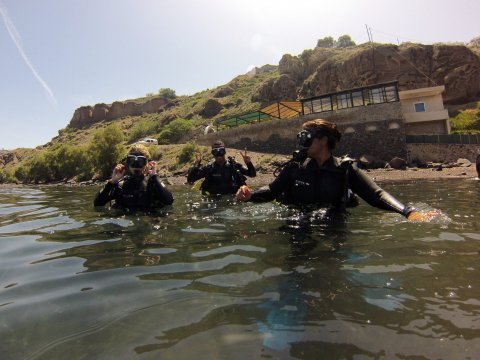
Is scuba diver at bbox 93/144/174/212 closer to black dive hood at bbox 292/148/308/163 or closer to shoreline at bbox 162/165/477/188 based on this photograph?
black dive hood at bbox 292/148/308/163

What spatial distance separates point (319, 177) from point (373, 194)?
78cm

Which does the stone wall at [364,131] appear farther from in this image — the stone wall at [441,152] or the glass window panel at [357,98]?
the glass window panel at [357,98]

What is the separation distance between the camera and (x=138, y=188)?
7.05m

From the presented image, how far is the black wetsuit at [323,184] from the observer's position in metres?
5.01

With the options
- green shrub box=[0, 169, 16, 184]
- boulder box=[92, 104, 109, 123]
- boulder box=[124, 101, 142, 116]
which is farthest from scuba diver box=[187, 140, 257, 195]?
boulder box=[92, 104, 109, 123]

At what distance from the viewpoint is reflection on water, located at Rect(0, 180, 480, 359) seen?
6.83ft

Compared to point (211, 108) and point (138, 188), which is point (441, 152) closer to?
point (138, 188)

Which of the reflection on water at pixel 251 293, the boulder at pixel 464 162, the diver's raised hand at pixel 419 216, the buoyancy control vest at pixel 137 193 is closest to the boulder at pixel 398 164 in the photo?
the boulder at pixel 464 162

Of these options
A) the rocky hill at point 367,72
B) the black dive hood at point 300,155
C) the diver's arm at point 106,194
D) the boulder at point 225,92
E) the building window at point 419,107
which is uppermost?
the boulder at point 225,92

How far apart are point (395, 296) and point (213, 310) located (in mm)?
1334

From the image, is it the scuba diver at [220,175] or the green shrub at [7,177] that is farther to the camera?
the green shrub at [7,177]

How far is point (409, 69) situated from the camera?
44125 mm

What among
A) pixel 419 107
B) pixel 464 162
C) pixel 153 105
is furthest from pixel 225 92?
pixel 464 162

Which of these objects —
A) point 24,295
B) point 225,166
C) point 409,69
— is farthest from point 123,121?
point 24,295
